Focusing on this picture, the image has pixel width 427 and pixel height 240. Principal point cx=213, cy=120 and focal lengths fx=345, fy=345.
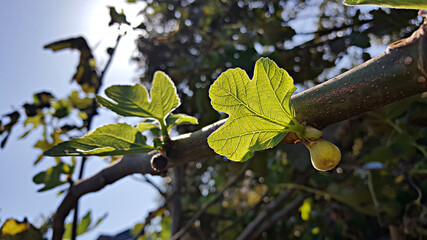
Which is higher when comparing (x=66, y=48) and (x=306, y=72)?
(x=66, y=48)

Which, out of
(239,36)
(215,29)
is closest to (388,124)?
(239,36)

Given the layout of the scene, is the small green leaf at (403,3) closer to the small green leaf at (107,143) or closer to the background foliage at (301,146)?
the small green leaf at (107,143)

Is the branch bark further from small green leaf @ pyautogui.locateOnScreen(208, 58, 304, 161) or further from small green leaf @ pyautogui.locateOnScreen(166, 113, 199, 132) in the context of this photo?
small green leaf @ pyautogui.locateOnScreen(166, 113, 199, 132)

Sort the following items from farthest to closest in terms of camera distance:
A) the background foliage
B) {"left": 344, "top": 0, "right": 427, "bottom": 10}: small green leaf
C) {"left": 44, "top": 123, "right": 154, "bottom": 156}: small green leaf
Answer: the background foliage → {"left": 44, "top": 123, "right": 154, "bottom": 156}: small green leaf → {"left": 344, "top": 0, "right": 427, "bottom": 10}: small green leaf

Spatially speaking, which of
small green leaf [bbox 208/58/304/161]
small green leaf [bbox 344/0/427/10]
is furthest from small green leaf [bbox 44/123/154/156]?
small green leaf [bbox 344/0/427/10]

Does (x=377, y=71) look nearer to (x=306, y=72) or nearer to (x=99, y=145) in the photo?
(x=99, y=145)

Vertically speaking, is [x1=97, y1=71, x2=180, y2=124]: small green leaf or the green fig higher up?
[x1=97, y1=71, x2=180, y2=124]: small green leaf
